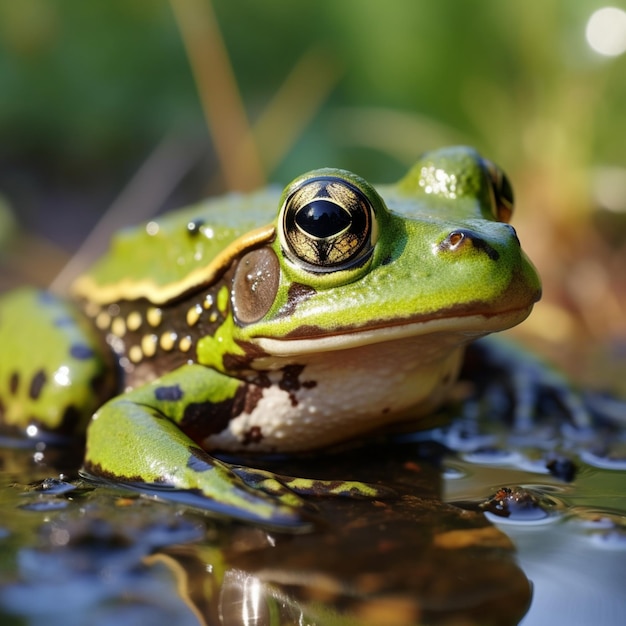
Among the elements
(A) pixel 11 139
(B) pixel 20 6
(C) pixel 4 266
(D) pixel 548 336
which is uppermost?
(B) pixel 20 6

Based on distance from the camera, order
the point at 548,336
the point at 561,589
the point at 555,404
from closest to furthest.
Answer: the point at 561,589
the point at 555,404
the point at 548,336

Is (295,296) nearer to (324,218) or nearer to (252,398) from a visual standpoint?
(324,218)

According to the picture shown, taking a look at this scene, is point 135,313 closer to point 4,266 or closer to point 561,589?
point 561,589

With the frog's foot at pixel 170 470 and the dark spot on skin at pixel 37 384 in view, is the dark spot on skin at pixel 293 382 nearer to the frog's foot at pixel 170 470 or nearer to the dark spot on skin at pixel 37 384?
the frog's foot at pixel 170 470

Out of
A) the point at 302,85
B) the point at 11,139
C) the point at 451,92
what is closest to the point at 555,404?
the point at 451,92

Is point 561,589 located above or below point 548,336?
below

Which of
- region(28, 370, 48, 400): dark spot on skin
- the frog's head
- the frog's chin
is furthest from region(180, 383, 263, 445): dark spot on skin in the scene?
region(28, 370, 48, 400): dark spot on skin

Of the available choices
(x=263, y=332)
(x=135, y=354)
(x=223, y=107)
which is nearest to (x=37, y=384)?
(x=135, y=354)

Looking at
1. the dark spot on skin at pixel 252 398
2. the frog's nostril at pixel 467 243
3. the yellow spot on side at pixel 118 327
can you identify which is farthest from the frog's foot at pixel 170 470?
the frog's nostril at pixel 467 243
